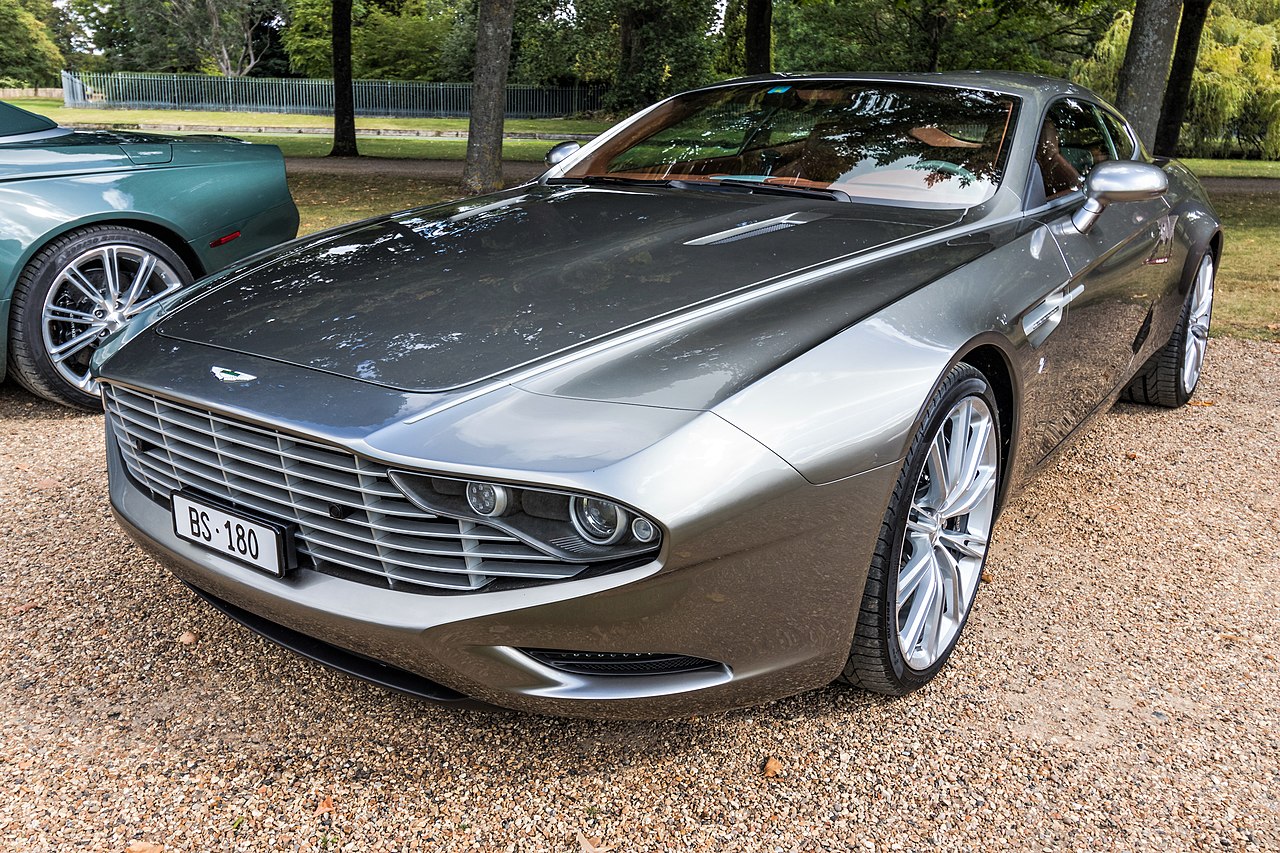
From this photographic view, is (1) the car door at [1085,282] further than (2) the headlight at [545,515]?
Yes

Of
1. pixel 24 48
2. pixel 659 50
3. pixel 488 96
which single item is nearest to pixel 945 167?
pixel 488 96

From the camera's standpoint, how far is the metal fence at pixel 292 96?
3525cm

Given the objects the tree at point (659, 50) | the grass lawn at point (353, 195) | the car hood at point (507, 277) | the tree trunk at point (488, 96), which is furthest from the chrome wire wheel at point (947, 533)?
the tree at point (659, 50)

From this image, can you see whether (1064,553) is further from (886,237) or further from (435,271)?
(435,271)

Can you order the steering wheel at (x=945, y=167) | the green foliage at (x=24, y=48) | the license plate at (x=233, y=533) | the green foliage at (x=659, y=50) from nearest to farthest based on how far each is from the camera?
the license plate at (x=233, y=533), the steering wheel at (x=945, y=167), the green foliage at (x=659, y=50), the green foliage at (x=24, y=48)

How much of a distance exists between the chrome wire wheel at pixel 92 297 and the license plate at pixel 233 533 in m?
2.49

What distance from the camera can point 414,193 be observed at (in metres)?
12.1

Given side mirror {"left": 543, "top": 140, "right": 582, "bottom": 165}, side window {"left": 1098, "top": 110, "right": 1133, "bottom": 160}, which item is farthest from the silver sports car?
side window {"left": 1098, "top": 110, "right": 1133, "bottom": 160}

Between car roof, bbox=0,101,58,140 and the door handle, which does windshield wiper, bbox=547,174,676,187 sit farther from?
car roof, bbox=0,101,58,140

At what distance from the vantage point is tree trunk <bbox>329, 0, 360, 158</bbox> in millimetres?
17219

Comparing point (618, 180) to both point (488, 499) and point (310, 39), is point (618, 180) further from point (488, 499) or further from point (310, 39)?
point (310, 39)

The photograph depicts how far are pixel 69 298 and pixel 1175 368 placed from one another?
4.99 meters

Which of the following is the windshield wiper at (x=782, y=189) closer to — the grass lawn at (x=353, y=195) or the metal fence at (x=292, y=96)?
the grass lawn at (x=353, y=195)

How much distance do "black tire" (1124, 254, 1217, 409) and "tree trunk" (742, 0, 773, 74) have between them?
11.1 m
